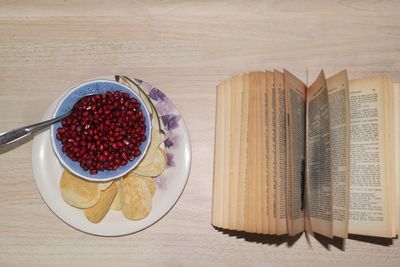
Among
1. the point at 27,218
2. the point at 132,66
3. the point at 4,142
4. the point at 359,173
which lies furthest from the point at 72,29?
the point at 359,173

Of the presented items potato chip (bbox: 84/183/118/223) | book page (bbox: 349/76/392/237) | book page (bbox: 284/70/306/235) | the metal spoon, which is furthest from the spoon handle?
book page (bbox: 349/76/392/237)

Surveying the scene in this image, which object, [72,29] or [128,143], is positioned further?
[72,29]

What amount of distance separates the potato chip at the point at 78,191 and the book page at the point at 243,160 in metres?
0.23

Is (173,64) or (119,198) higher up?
(173,64)

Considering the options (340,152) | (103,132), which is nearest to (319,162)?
(340,152)

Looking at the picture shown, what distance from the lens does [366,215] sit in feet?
2.27

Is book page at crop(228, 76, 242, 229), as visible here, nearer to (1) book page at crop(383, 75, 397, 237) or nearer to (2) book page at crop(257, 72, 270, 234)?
(2) book page at crop(257, 72, 270, 234)

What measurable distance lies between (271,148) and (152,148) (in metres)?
0.20

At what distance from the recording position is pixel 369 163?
70cm

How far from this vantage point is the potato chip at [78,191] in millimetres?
703

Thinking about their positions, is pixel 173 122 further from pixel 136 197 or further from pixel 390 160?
pixel 390 160

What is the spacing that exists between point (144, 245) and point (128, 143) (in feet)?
0.61

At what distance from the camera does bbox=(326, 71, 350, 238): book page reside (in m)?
0.64

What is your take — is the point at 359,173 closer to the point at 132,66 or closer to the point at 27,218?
the point at 132,66
